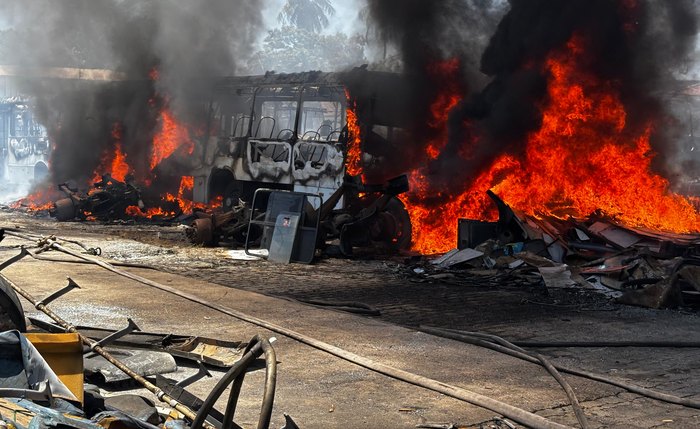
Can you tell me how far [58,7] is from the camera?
29.0 m

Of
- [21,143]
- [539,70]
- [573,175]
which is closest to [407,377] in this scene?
[573,175]

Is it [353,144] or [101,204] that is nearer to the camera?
[353,144]

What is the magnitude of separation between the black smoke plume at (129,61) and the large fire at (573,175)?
907cm

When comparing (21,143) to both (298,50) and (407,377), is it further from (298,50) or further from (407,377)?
(407,377)

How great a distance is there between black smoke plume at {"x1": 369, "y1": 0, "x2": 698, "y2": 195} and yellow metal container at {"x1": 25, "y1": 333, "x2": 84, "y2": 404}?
10.9 m

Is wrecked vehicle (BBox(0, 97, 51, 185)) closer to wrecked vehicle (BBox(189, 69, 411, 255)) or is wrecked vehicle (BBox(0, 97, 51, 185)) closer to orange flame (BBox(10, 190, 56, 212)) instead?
orange flame (BBox(10, 190, 56, 212))

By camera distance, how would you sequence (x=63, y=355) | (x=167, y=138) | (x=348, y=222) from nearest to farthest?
(x=63, y=355) < (x=348, y=222) < (x=167, y=138)

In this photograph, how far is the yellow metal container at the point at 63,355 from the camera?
384cm

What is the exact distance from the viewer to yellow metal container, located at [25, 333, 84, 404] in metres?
3.84

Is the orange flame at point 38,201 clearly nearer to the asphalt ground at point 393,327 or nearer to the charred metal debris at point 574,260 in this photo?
the asphalt ground at point 393,327

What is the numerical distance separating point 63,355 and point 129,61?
918 inches

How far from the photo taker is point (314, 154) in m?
14.8

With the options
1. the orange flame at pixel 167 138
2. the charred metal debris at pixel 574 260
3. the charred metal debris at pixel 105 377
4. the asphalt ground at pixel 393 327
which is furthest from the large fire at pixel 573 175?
the charred metal debris at pixel 105 377

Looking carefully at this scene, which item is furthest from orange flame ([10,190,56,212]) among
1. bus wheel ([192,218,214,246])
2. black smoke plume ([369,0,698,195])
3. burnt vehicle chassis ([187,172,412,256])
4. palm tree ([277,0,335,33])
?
palm tree ([277,0,335,33])
